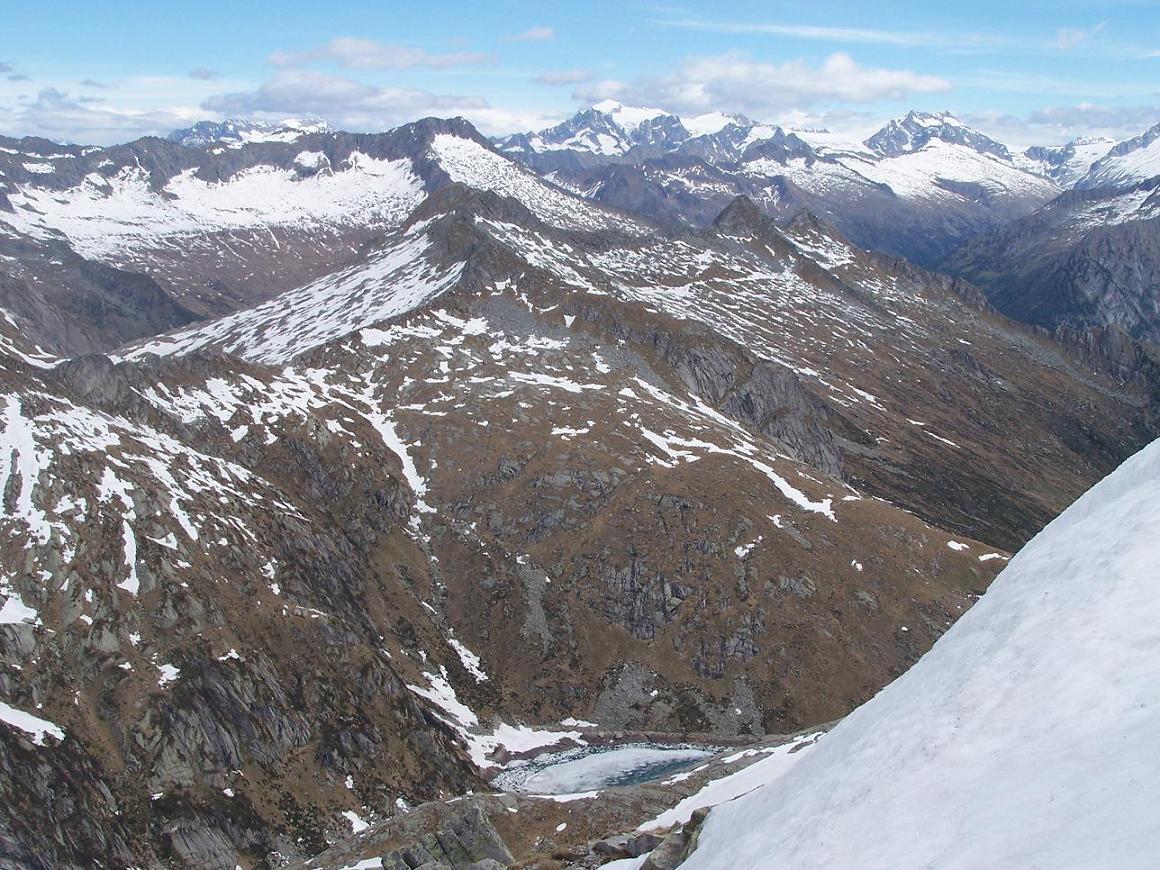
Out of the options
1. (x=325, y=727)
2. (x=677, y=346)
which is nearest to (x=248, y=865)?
(x=325, y=727)

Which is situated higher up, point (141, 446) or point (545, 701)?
point (141, 446)

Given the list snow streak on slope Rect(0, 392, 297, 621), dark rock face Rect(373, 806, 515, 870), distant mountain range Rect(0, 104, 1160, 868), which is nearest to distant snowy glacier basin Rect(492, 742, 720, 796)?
distant mountain range Rect(0, 104, 1160, 868)

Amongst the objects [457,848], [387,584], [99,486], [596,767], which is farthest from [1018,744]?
[387,584]

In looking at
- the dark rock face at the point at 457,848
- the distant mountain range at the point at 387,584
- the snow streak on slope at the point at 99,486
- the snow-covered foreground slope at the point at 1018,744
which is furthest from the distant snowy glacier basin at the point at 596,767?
the snow-covered foreground slope at the point at 1018,744

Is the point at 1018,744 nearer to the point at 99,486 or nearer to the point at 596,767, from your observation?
the point at 596,767

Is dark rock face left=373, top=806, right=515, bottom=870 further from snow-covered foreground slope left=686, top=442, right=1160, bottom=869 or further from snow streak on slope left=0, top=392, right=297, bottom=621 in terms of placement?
snow streak on slope left=0, top=392, right=297, bottom=621

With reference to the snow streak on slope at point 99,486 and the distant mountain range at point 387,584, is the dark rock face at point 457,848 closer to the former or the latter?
the distant mountain range at point 387,584

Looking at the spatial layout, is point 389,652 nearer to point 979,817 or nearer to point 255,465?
point 255,465
